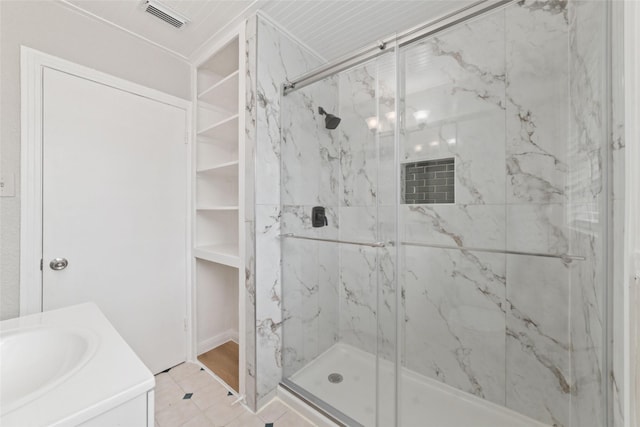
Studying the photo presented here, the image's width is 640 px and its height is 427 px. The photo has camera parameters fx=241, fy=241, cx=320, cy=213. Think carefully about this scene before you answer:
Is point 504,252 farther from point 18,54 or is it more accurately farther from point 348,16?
point 18,54

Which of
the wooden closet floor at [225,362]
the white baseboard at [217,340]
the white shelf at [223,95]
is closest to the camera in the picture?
the wooden closet floor at [225,362]

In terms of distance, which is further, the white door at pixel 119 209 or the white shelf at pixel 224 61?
the white shelf at pixel 224 61

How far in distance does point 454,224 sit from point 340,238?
0.79 meters

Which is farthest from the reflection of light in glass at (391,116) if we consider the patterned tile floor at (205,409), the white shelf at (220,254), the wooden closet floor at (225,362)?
the wooden closet floor at (225,362)

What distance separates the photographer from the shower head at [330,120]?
1808mm

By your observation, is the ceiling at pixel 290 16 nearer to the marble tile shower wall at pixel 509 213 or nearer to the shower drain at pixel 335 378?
the marble tile shower wall at pixel 509 213

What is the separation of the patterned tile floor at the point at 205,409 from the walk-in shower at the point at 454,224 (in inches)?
6.7

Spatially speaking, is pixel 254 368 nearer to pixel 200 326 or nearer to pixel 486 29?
pixel 200 326

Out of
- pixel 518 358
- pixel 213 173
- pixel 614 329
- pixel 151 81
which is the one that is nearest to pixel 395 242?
pixel 614 329

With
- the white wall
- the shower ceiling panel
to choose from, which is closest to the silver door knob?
the white wall

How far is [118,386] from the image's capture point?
65 cm

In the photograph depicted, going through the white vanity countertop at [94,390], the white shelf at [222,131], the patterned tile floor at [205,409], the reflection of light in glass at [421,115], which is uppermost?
the white shelf at [222,131]

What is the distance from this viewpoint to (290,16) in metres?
1.53

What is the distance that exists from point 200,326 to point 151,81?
6.41 feet
